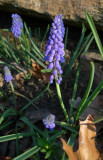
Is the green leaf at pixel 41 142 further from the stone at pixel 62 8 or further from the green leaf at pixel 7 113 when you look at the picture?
the stone at pixel 62 8

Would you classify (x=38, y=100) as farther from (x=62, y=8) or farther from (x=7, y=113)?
(x=62, y=8)

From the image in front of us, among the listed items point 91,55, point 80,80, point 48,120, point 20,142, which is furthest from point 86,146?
point 91,55

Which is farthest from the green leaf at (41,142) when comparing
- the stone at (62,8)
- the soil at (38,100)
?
the stone at (62,8)

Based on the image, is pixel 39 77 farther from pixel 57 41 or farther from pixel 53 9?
→ pixel 57 41

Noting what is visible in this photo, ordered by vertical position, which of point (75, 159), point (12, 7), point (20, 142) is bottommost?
point (20, 142)

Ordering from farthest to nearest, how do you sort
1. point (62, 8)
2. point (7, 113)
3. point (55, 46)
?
point (62, 8) < point (7, 113) < point (55, 46)

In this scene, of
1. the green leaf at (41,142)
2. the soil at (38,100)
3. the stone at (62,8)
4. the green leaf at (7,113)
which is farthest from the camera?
the stone at (62,8)

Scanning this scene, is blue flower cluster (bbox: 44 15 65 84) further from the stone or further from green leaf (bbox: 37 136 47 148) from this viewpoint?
the stone

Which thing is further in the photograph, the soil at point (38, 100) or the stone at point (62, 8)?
the stone at point (62, 8)

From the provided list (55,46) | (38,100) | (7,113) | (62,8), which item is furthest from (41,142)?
(62,8)
